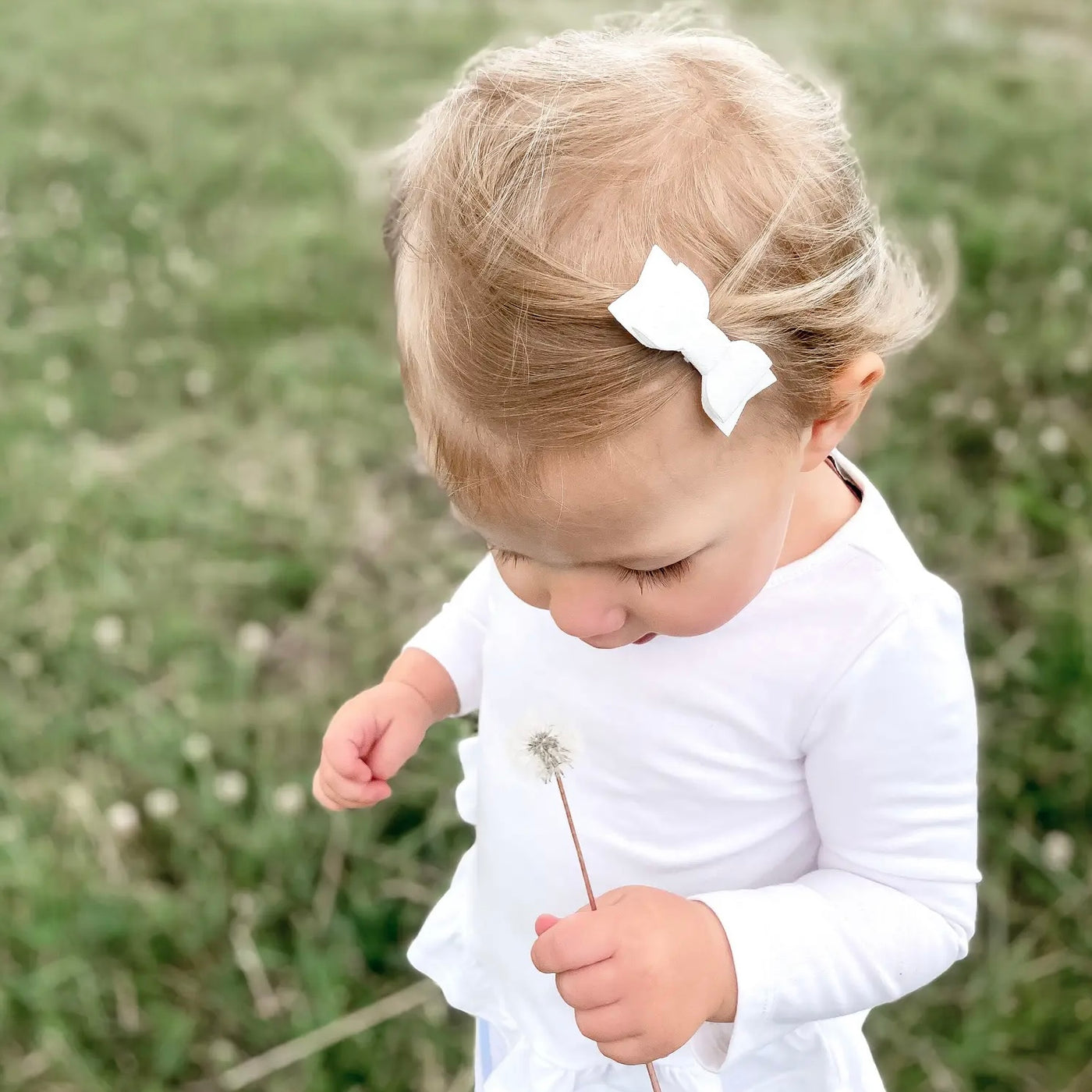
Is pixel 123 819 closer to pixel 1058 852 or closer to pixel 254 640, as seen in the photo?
pixel 254 640

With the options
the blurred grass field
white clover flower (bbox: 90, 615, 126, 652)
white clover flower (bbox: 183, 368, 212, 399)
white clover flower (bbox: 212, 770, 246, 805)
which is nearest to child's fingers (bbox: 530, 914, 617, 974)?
the blurred grass field

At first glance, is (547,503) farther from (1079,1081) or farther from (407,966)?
(1079,1081)

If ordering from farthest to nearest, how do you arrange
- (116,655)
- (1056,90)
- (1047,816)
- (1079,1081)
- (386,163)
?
(1056,90) → (116,655) → (1047,816) → (1079,1081) → (386,163)

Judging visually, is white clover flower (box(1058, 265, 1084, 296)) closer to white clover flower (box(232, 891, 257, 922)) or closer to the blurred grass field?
the blurred grass field

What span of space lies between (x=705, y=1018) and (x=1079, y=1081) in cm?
87

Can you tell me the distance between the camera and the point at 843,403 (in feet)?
2.70

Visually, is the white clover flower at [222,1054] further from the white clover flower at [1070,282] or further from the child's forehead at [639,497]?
the white clover flower at [1070,282]

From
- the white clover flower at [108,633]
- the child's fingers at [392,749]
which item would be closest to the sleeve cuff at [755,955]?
the child's fingers at [392,749]

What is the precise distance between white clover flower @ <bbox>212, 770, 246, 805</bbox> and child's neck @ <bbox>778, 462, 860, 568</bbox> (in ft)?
3.63

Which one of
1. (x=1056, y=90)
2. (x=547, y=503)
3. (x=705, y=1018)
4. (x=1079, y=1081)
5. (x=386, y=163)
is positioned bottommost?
(x=1079, y=1081)

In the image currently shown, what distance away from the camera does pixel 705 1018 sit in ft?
2.78

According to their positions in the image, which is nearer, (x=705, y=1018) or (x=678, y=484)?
(x=678, y=484)

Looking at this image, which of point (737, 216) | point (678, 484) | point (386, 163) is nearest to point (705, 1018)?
point (678, 484)

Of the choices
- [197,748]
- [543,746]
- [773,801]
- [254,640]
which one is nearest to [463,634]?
[543,746]
